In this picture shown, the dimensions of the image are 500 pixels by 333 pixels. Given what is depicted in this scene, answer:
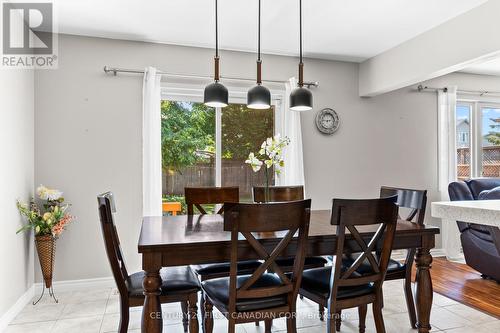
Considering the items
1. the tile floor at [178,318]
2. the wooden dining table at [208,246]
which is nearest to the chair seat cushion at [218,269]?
the wooden dining table at [208,246]

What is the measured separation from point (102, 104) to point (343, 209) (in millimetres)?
2785

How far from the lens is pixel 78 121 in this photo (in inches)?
141

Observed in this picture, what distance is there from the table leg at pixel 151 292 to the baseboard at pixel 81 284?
6.71ft

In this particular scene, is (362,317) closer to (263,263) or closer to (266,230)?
(263,263)

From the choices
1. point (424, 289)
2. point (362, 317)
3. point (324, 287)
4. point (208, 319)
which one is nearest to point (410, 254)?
point (424, 289)

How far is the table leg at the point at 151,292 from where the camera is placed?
1.76m

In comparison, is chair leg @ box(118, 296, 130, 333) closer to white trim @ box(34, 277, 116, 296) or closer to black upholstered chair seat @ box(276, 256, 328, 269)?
black upholstered chair seat @ box(276, 256, 328, 269)

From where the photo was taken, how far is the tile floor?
2.62m

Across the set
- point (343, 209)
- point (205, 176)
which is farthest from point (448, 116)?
point (343, 209)

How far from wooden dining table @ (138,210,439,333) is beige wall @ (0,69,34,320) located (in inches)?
44.9

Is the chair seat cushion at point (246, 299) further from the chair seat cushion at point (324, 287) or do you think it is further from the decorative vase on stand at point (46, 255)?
the decorative vase on stand at point (46, 255)

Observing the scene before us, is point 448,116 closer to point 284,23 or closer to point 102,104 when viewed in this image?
point 284,23

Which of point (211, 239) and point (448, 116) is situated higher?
point (448, 116)

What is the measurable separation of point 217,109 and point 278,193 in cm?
148
